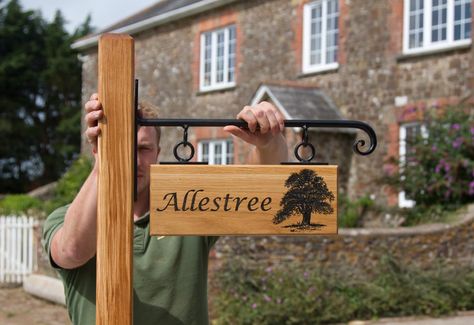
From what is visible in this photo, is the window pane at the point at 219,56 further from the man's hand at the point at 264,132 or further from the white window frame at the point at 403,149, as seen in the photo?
the man's hand at the point at 264,132

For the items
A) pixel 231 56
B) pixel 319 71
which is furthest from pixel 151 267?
pixel 231 56

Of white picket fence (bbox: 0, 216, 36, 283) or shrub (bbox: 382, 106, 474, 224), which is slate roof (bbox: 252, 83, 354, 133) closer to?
shrub (bbox: 382, 106, 474, 224)

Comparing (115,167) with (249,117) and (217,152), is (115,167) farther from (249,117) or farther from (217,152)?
(217,152)

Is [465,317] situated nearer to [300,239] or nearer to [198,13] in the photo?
[300,239]

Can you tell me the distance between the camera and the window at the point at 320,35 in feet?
47.4

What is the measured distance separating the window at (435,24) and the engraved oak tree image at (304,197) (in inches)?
426

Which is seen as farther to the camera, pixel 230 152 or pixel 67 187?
pixel 67 187

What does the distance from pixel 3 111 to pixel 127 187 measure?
103 ft

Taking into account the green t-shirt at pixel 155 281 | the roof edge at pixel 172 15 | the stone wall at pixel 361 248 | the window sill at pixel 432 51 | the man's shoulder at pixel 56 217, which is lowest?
the stone wall at pixel 361 248

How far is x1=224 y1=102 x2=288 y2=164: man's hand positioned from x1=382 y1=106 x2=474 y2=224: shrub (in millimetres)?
8739

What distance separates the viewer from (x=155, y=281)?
2719mm

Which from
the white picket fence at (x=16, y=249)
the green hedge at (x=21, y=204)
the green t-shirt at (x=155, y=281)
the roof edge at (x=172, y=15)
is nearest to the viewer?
the green t-shirt at (x=155, y=281)

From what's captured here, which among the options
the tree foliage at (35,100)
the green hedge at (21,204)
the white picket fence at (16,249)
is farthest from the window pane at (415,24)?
the tree foliage at (35,100)

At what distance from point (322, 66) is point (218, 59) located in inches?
142
